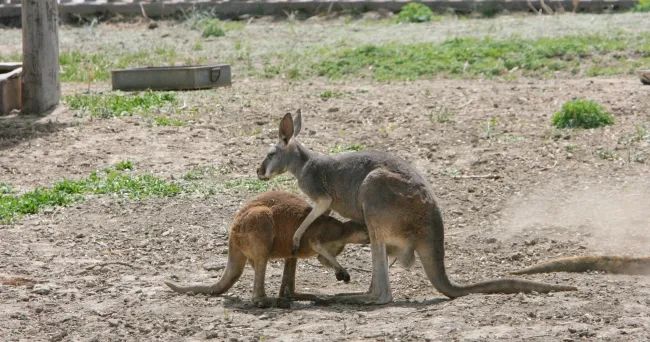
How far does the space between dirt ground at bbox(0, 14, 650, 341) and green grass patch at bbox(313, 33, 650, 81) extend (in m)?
0.49

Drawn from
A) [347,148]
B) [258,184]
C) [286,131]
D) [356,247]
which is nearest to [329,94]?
[347,148]

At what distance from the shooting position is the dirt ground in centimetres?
746

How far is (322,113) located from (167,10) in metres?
8.16

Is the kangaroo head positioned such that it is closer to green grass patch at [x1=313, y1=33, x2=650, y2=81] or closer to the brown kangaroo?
the brown kangaroo

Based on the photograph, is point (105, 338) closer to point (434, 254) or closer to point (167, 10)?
point (434, 254)

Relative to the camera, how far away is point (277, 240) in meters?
8.20

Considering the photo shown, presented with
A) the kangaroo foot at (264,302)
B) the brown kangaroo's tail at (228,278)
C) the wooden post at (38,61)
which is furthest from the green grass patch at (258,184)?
the wooden post at (38,61)

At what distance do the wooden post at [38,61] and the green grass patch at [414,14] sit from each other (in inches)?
260

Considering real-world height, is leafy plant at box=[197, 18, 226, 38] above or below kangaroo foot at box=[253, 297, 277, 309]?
above

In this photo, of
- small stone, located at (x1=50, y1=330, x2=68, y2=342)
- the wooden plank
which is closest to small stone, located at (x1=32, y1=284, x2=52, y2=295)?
small stone, located at (x1=50, y1=330, x2=68, y2=342)

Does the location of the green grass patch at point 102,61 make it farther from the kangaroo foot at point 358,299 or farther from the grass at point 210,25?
the kangaroo foot at point 358,299

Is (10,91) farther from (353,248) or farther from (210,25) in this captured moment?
(353,248)

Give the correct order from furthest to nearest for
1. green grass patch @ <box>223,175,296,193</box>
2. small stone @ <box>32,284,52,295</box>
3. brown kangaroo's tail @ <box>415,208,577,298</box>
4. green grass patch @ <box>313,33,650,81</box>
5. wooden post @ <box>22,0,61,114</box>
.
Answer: green grass patch @ <box>313,33,650,81</box> → wooden post @ <box>22,0,61,114</box> → green grass patch @ <box>223,175,296,193</box> → small stone @ <box>32,284,52,295</box> → brown kangaroo's tail @ <box>415,208,577,298</box>

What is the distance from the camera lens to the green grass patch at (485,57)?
15398mm
